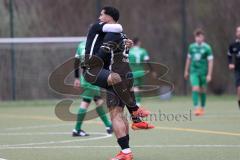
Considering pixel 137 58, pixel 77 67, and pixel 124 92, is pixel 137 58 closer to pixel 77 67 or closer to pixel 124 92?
pixel 77 67

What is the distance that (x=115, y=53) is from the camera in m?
10.1

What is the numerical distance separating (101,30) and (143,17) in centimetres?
1936

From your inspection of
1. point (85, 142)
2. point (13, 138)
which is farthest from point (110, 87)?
point (13, 138)

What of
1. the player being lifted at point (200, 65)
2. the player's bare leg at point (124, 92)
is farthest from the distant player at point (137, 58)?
the player's bare leg at point (124, 92)

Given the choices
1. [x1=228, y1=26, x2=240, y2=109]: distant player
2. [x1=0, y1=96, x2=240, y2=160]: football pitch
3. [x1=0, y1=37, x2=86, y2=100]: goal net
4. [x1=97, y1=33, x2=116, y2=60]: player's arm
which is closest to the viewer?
[x1=97, y1=33, x2=116, y2=60]: player's arm

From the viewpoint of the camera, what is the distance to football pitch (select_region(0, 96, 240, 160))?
425 inches

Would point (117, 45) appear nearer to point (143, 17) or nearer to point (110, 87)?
point (110, 87)

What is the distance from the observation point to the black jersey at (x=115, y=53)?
32.6 ft

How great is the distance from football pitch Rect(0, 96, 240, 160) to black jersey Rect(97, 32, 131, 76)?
4.39 ft

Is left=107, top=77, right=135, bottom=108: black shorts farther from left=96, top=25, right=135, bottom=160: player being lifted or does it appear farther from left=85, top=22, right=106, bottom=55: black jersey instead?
left=85, top=22, right=106, bottom=55: black jersey

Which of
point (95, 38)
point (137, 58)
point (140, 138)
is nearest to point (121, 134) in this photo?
point (95, 38)

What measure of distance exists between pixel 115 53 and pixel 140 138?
350 cm

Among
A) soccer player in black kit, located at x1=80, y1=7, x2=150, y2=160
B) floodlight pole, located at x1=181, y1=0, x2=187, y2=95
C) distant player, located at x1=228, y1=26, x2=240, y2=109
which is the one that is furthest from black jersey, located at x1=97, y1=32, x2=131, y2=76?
floodlight pole, located at x1=181, y1=0, x2=187, y2=95

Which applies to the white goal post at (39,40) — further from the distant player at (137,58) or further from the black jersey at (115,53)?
the black jersey at (115,53)
